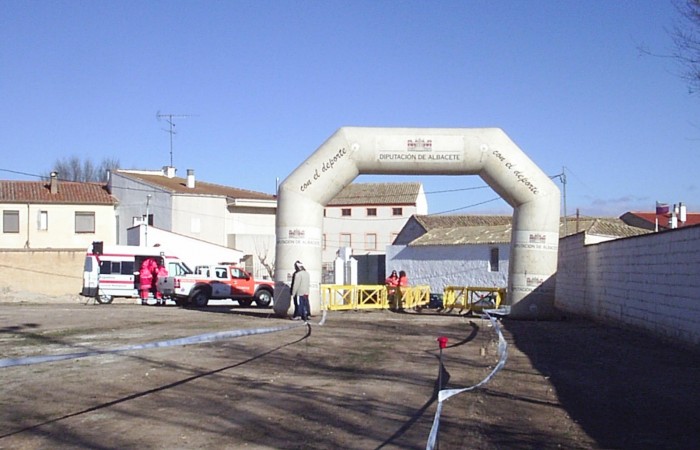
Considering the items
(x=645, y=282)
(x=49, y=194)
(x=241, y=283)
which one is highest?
(x=49, y=194)

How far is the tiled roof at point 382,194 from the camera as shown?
76.8m

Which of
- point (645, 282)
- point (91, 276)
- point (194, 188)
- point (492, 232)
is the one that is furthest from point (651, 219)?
point (645, 282)

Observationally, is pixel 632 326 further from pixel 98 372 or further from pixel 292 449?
pixel 292 449

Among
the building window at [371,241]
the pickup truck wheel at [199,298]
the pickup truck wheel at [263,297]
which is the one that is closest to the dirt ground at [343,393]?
the pickup truck wheel at [199,298]

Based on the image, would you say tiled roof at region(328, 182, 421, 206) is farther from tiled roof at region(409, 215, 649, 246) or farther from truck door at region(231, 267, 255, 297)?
truck door at region(231, 267, 255, 297)

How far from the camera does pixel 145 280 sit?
3488cm

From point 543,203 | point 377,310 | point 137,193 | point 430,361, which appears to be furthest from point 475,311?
point 137,193

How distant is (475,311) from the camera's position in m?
28.4

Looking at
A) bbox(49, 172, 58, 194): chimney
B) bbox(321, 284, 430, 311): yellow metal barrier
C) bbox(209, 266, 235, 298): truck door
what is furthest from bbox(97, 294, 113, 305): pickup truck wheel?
bbox(49, 172, 58, 194): chimney

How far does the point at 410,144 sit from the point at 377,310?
819 cm

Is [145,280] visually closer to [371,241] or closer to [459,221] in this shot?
[459,221]

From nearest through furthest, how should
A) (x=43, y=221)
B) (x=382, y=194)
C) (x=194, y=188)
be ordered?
(x=43, y=221)
(x=194, y=188)
(x=382, y=194)

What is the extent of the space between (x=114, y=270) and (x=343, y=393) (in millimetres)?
26576

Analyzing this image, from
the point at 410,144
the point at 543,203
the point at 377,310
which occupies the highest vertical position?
the point at 410,144
